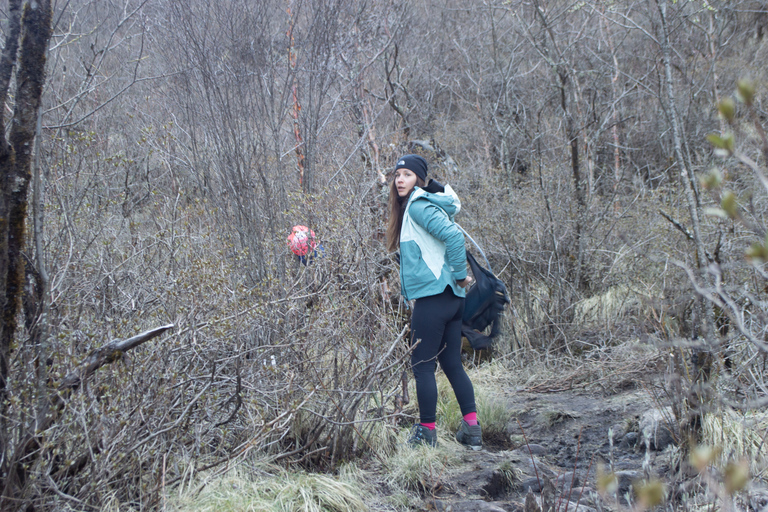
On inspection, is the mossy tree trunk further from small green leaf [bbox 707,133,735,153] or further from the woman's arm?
small green leaf [bbox 707,133,735,153]

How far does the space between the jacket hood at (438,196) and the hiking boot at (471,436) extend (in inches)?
52.7

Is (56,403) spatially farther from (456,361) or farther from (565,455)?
(565,455)

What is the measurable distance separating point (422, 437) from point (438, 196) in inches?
57.1

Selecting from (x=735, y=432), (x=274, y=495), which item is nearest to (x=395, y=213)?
(x=274, y=495)

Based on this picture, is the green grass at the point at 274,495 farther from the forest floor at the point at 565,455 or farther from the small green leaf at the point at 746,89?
the small green leaf at the point at 746,89

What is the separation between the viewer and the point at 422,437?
3357 millimetres

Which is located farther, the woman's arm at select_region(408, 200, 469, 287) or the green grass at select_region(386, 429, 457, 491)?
the woman's arm at select_region(408, 200, 469, 287)

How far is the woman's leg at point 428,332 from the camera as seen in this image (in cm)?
323

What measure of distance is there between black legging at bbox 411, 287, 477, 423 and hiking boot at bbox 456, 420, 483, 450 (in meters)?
0.28

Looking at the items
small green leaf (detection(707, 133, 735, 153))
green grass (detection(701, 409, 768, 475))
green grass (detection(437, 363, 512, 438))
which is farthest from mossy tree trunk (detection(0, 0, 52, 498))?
green grass (detection(701, 409, 768, 475))

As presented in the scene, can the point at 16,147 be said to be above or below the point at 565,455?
above

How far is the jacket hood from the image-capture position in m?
3.24

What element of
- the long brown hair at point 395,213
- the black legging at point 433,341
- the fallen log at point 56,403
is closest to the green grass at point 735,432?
the black legging at point 433,341

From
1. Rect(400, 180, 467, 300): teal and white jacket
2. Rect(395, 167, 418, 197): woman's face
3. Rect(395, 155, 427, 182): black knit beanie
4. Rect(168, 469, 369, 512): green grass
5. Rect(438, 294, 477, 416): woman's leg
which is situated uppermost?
Rect(395, 155, 427, 182): black knit beanie
